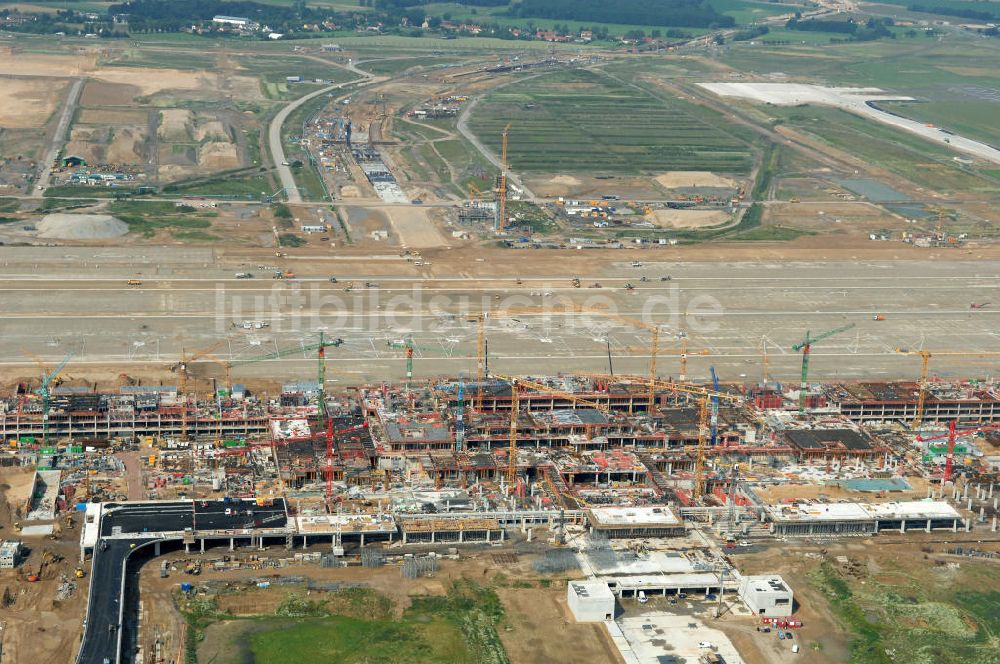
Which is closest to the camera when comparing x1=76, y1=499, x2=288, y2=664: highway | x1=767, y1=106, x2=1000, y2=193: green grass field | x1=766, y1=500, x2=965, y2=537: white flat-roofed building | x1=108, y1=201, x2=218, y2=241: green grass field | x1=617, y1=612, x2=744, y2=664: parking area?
x1=76, y1=499, x2=288, y2=664: highway

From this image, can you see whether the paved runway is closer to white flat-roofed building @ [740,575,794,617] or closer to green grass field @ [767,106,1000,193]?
white flat-roofed building @ [740,575,794,617]

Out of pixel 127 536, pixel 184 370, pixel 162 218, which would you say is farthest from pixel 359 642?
pixel 162 218

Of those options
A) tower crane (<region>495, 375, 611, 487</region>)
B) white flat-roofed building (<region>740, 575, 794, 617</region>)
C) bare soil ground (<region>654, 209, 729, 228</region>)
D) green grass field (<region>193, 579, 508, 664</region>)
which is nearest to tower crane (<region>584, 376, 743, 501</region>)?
tower crane (<region>495, 375, 611, 487</region>)

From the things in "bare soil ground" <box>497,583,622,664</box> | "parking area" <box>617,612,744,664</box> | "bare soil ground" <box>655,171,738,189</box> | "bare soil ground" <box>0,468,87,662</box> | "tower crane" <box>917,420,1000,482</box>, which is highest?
"bare soil ground" <box>655,171,738,189</box>

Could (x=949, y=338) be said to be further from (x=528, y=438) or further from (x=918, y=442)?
(x=528, y=438)

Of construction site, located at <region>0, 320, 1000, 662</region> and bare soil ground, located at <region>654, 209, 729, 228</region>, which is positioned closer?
construction site, located at <region>0, 320, 1000, 662</region>

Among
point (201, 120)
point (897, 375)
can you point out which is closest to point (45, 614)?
point (897, 375)

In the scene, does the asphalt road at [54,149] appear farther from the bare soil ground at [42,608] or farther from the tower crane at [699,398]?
the bare soil ground at [42,608]
